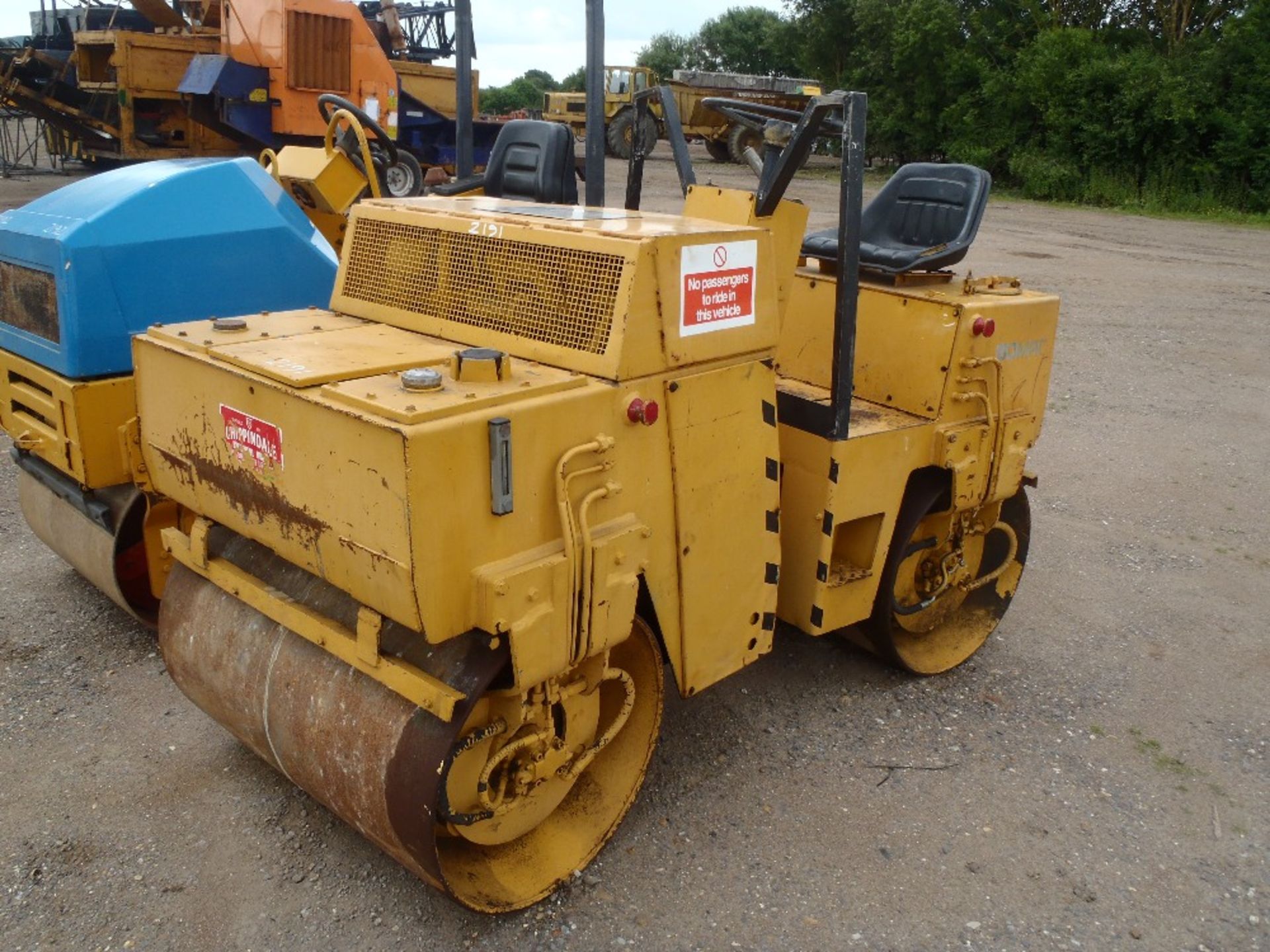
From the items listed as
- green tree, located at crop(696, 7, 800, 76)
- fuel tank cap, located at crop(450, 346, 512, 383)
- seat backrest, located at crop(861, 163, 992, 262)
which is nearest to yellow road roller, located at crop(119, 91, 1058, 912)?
fuel tank cap, located at crop(450, 346, 512, 383)

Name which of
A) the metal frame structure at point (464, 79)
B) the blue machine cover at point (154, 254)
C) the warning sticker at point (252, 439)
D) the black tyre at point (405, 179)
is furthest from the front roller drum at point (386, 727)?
the black tyre at point (405, 179)

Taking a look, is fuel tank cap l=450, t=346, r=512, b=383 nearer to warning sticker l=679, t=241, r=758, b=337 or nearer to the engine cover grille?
warning sticker l=679, t=241, r=758, b=337

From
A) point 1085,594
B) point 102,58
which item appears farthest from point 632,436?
point 102,58

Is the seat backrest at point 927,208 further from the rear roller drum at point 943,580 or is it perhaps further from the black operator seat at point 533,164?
the black operator seat at point 533,164

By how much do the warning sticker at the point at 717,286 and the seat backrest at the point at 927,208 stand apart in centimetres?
144

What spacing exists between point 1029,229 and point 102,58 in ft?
45.9

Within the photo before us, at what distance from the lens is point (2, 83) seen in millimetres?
15422

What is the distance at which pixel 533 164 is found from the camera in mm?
4754

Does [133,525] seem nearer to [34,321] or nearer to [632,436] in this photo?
[34,321]

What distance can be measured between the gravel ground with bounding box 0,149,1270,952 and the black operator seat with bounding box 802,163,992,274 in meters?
1.55

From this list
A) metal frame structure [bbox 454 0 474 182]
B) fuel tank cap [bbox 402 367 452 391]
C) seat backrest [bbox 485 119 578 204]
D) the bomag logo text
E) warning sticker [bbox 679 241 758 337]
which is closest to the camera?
fuel tank cap [bbox 402 367 452 391]

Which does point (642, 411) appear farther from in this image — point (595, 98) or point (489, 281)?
point (595, 98)

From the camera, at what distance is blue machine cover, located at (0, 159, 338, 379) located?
369 centimetres

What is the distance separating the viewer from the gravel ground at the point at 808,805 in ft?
9.59
